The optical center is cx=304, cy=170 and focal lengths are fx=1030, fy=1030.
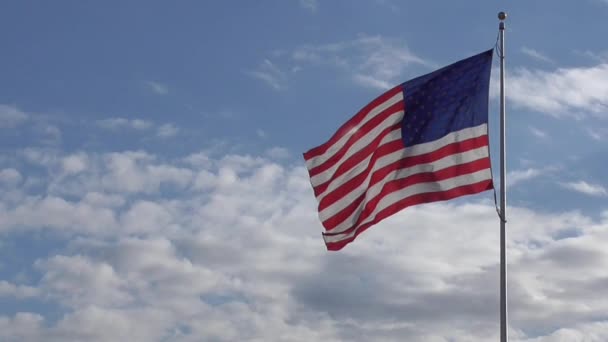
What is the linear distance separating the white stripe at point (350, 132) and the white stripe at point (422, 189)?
A: 2.61 metres

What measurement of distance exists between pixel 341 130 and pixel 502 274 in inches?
325

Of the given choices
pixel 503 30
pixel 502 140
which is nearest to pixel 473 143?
pixel 502 140

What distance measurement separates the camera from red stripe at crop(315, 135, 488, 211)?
32.8m

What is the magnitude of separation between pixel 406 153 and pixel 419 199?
1.78m

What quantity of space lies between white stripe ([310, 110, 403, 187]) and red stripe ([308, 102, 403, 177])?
77 millimetres

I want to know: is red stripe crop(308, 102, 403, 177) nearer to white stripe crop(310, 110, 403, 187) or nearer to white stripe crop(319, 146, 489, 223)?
white stripe crop(310, 110, 403, 187)

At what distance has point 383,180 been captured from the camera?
111 ft

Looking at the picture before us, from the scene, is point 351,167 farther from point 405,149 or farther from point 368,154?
point 405,149

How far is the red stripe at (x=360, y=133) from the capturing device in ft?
115

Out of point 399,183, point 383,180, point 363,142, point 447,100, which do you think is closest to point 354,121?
point 363,142

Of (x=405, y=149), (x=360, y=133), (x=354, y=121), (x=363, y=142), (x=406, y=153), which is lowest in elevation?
(x=406, y=153)

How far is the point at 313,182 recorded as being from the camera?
35812mm

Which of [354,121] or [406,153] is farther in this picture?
[354,121]

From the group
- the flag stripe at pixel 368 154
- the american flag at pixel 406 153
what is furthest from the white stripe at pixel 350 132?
the flag stripe at pixel 368 154
